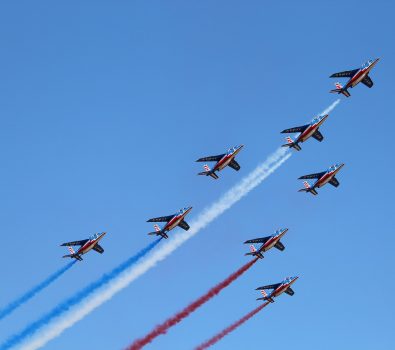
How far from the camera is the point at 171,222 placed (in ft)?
481

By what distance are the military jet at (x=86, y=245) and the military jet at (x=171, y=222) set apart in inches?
459

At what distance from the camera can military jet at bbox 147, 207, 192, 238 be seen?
5694 inches

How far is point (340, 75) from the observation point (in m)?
150

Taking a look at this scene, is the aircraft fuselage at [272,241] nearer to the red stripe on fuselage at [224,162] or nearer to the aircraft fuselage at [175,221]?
the aircraft fuselage at [175,221]

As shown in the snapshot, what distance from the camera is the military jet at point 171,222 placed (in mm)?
144625

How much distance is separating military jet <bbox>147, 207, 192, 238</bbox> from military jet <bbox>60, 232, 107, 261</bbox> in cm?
1166

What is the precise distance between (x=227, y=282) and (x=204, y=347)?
1438 cm

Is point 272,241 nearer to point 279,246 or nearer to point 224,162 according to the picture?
point 279,246

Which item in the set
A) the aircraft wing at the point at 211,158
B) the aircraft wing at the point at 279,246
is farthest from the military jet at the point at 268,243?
the aircraft wing at the point at 211,158

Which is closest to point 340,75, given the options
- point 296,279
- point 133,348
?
point 296,279

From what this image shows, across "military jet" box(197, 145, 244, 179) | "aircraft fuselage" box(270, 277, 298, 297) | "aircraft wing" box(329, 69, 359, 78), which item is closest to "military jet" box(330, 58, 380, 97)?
Result: "aircraft wing" box(329, 69, 359, 78)

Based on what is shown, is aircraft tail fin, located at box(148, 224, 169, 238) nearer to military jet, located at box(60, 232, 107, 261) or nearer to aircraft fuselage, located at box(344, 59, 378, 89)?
military jet, located at box(60, 232, 107, 261)

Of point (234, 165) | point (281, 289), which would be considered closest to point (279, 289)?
point (281, 289)

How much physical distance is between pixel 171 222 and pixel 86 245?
55.7 feet
